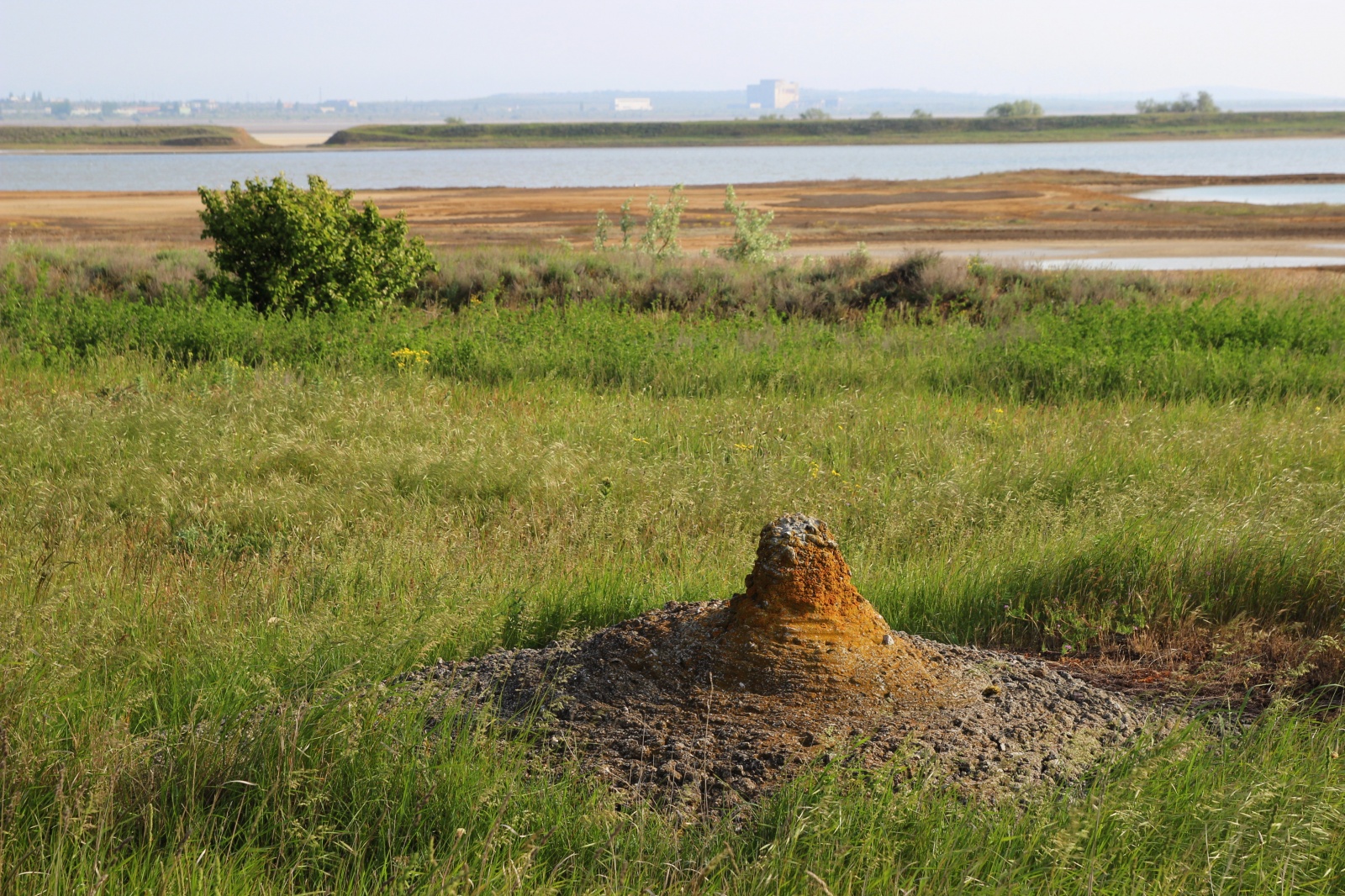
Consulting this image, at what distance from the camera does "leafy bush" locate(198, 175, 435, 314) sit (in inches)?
517

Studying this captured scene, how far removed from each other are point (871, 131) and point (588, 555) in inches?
5791

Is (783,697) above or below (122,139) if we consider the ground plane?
below

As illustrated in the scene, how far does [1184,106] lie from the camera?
15962cm

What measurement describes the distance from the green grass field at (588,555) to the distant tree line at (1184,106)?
162388mm

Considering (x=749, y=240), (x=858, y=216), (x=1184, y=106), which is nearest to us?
(x=749, y=240)

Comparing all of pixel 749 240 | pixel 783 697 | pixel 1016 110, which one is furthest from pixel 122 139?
pixel 783 697

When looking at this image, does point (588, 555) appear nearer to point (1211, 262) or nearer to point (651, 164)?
point (1211, 262)

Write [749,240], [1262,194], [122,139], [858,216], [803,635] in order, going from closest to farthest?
1. [803,635]
2. [749,240]
3. [858,216]
4. [1262,194]
5. [122,139]

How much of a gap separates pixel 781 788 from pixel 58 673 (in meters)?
2.68

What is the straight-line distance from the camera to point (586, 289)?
54.7 ft

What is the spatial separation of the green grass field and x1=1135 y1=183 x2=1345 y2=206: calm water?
39.1m

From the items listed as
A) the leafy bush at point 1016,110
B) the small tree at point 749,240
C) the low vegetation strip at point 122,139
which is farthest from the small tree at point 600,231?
the leafy bush at point 1016,110

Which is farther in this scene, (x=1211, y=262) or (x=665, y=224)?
(x=1211, y=262)

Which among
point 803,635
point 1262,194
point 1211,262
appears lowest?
point 803,635
